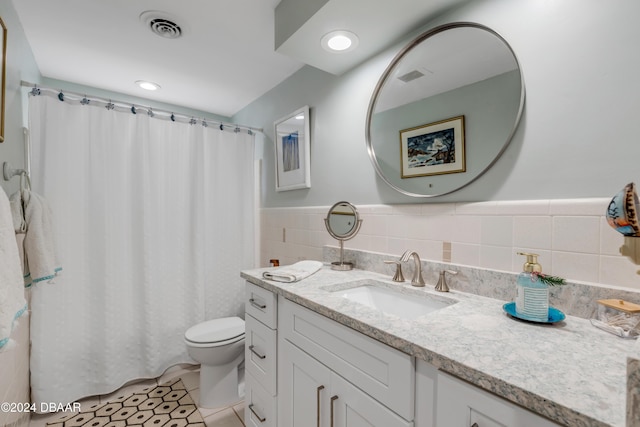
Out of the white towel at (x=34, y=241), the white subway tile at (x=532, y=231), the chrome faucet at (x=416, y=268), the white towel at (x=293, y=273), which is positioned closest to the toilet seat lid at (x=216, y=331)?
the white towel at (x=293, y=273)

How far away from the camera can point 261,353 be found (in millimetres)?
1310

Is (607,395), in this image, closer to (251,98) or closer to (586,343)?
(586,343)

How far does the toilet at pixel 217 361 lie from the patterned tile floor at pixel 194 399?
6 cm

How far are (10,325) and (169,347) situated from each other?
149 centimetres

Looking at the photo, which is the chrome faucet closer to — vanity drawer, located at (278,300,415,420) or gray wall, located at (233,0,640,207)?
gray wall, located at (233,0,640,207)

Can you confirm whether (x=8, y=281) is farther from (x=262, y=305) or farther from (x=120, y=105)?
(x=120, y=105)

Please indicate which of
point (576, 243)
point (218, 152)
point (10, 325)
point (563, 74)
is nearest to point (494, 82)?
point (563, 74)

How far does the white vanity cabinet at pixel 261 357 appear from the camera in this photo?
1216mm

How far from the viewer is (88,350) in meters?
1.81

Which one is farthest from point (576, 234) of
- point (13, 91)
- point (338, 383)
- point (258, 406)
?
point (13, 91)

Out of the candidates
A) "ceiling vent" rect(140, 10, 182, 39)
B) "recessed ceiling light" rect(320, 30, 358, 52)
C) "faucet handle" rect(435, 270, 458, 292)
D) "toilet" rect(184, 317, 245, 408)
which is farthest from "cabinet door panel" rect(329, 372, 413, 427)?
"ceiling vent" rect(140, 10, 182, 39)

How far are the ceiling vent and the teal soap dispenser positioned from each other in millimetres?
1996

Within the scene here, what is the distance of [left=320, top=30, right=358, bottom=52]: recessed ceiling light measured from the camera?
1310mm

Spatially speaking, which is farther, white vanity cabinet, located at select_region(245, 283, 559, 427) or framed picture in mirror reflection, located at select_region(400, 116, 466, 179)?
framed picture in mirror reflection, located at select_region(400, 116, 466, 179)
